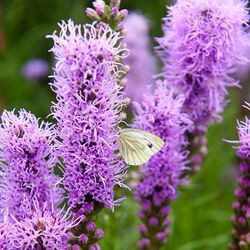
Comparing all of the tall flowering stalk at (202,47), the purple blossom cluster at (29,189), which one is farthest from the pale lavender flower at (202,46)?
the purple blossom cluster at (29,189)

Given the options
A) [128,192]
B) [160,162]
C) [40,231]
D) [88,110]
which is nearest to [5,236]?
[40,231]

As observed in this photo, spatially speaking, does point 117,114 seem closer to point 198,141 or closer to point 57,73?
point 57,73

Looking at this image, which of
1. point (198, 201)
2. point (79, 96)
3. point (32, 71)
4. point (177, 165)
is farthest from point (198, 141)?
point (32, 71)

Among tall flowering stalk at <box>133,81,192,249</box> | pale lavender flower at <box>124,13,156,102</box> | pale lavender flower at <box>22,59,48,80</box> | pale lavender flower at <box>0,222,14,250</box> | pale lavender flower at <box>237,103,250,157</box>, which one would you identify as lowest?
pale lavender flower at <box>0,222,14,250</box>

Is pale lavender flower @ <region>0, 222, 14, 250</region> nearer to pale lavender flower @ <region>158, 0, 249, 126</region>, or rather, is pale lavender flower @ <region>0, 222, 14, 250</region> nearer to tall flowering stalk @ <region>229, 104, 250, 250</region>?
tall flowering stalk @ <region>229, 104, 250, 250</region>

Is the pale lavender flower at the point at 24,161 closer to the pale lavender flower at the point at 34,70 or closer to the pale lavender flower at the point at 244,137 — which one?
the pale lavender flower at the point at 244,137

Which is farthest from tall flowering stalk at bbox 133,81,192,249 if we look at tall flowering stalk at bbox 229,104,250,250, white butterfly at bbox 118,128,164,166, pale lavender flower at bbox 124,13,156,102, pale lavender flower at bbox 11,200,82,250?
pale lavender flower at bbox 124,13,156,102

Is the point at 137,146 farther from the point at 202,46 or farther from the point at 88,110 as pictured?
the point at 202,46
